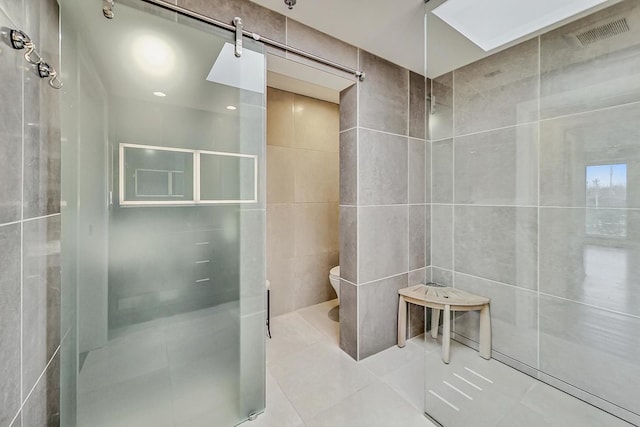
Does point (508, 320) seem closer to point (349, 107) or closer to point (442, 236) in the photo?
point (442, 236)

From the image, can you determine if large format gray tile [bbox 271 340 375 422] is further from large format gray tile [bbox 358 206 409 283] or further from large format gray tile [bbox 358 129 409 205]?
large format gray tile [bbox 358 129 409 205]

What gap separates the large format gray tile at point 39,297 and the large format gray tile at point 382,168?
1.64m

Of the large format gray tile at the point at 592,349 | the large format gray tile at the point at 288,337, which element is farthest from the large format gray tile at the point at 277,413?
the large format gray tile at the point at 592,349

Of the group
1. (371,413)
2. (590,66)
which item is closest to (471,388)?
(371,413)

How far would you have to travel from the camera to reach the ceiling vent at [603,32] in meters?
1.27

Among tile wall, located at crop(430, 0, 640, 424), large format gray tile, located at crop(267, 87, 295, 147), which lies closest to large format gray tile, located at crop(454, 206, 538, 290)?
tile wall, located at crop(430, 0, 640, 424)

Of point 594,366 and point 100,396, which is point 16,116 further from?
point 594,366

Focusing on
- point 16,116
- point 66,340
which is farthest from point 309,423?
point 16,116

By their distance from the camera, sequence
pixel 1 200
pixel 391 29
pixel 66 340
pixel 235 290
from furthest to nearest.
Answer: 1. pixel 391 29
2. pixel 235 290
3. pixel 66 340
4. pixel 1 200

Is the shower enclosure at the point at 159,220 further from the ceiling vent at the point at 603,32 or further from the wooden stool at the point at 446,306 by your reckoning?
the ceiling vent at the point at 603,32

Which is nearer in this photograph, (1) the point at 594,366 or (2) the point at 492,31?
(1) the point at 594,366

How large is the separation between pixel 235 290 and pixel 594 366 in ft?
7.00

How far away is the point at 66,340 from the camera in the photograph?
3.35 ft

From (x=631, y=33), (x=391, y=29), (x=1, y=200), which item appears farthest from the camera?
(x=391, y=29)
